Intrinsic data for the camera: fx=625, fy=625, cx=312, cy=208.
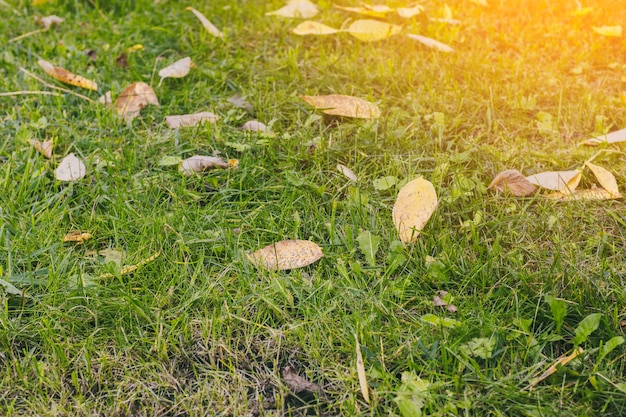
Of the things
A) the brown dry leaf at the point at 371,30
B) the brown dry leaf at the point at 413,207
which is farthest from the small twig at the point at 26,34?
the brown dry leaf at the point at 413,207

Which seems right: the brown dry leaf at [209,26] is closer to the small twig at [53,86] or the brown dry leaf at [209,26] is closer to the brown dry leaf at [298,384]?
the small twig at [53,86]

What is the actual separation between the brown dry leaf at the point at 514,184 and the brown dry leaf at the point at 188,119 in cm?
103

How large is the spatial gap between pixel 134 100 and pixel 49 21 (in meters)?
0.94

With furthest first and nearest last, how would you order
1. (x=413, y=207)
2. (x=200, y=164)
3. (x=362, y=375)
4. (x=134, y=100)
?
(x=134, y=100) → (x=200, y=164) → (x=413, y=207) → (x=362, y=375)

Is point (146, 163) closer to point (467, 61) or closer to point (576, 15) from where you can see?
point (467, 61)

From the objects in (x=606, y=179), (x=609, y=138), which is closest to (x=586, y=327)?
(x=606, y=179)

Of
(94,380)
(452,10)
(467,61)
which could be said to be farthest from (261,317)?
(452,10)

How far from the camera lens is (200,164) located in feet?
6.84

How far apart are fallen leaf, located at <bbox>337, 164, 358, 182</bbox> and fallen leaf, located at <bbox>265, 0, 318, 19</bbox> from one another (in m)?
1.17

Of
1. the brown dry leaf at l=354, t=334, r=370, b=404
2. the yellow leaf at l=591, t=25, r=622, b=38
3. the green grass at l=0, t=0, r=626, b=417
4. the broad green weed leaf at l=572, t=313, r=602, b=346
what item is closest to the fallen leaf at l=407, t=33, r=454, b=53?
the green grass at l=0, t=0, r=626, b=417

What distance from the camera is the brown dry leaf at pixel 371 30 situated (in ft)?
9.02

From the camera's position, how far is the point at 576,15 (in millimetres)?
2867

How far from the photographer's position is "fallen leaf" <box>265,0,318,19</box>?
293 centimetres

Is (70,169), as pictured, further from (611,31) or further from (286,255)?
(611,31)
